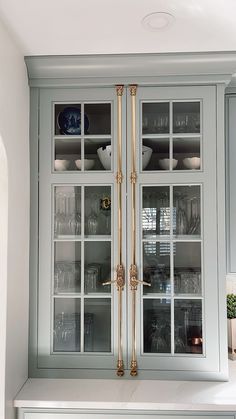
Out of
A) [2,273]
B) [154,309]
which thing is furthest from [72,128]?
[154,309]

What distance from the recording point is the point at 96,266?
213 cm

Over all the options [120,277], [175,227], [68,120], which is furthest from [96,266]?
[68,120]

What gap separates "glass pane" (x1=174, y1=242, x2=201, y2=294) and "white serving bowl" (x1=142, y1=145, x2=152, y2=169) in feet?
1.54

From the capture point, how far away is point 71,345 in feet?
6.97

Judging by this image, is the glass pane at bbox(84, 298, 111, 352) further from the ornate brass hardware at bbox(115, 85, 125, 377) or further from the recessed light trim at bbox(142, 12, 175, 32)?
the recessed light trim at bbox(142, 12, 175, 32)

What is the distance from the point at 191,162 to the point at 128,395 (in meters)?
1.21

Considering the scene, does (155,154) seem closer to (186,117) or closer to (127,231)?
(186,117)

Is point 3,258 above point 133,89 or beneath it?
beneath

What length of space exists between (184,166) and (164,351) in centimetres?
99

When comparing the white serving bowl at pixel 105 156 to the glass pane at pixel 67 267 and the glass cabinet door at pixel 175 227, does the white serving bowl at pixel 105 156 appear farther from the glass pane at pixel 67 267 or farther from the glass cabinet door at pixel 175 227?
the glass pane at pixel 67 267

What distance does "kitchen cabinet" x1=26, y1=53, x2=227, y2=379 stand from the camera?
6.84ft

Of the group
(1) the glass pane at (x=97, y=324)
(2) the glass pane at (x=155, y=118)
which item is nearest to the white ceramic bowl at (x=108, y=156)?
(2) the glass pane at (x=155, y=118)

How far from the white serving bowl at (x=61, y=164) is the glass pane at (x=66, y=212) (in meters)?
0.11

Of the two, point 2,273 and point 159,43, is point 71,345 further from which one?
point 159,43
